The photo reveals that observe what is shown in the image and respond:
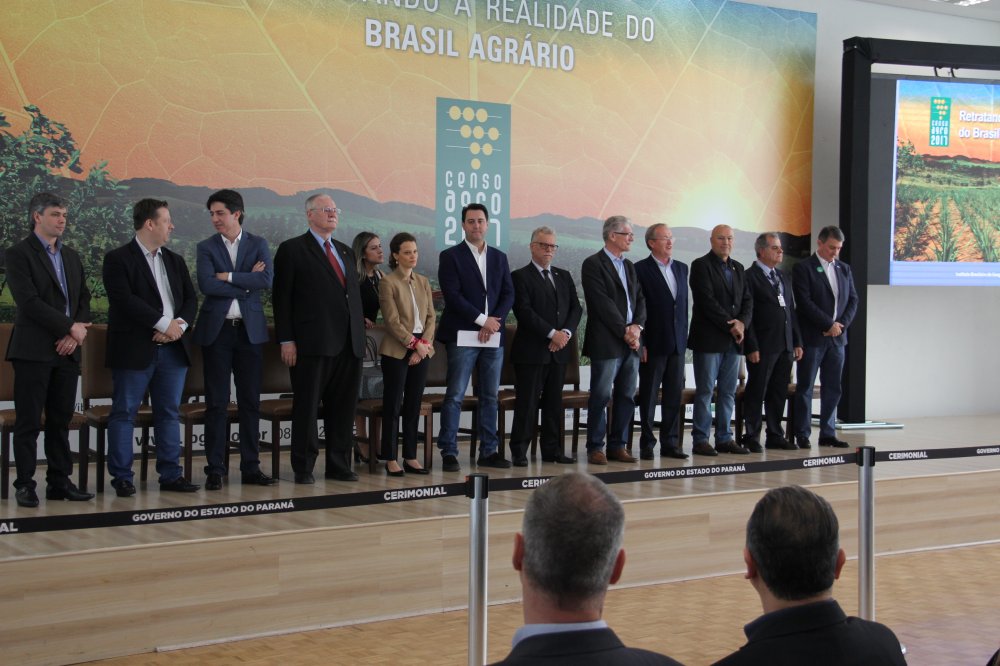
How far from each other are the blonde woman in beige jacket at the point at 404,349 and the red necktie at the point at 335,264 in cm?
39

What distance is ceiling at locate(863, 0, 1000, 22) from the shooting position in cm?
1019

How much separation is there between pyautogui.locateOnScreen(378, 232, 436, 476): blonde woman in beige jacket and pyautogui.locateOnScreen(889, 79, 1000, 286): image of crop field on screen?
480 centimetres

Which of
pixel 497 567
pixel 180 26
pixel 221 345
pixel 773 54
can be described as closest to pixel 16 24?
pixel 180 26

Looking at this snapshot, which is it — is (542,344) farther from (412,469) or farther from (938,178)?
(938,178)

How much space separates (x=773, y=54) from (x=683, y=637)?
6.35 m

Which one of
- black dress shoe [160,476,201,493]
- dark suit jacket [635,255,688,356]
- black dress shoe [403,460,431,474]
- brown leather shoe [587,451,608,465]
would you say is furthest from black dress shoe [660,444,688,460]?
black dress shoe [160,476,201,493]

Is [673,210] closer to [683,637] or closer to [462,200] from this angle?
[462,200]

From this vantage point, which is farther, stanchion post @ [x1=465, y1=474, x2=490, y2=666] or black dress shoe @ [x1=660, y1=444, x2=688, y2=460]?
black dress shoe @ [x1=660, y1=444, x2=688, y2=460]

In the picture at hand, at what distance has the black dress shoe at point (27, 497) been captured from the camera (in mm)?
5145

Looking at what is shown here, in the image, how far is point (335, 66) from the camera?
773 centimetres

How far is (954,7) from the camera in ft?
34.1

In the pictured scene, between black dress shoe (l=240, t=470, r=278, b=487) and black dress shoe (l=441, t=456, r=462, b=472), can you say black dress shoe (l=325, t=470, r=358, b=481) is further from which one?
black dress shoe (l=441, t=456, r=462, b=472)

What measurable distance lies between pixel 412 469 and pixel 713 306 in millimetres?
2186

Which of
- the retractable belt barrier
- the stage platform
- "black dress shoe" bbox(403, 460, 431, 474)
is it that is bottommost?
the stage platform
